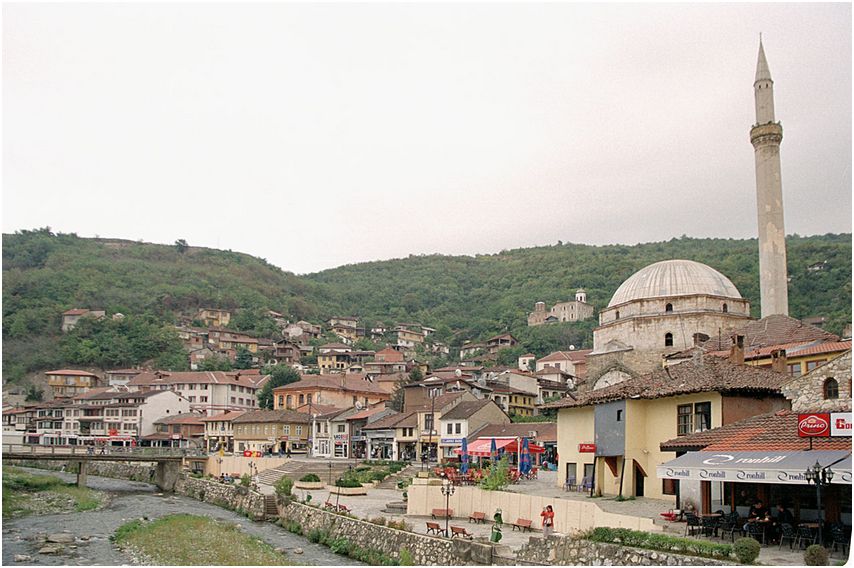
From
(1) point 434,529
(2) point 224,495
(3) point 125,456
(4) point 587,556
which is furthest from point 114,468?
(4) point 587,556

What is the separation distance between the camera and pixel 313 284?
522ft

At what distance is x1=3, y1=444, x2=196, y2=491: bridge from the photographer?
47.9 metres

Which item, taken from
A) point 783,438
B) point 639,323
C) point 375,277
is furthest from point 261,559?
point 375,277

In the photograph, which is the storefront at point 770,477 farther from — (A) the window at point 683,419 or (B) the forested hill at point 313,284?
(B) the forested hill at point 313,284

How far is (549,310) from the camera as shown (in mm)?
118875

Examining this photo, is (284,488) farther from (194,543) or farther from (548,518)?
(548,518)

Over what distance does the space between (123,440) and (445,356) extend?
55.8 metres

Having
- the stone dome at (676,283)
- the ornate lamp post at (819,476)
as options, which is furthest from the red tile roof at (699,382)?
the stone dome at (676,283)

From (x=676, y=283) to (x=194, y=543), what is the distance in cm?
2929

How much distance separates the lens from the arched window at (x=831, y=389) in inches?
675

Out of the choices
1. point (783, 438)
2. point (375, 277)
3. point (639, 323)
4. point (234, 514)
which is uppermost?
point (375, 277)

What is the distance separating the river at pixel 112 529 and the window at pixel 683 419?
9.58 m

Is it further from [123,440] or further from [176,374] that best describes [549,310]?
[123,440]

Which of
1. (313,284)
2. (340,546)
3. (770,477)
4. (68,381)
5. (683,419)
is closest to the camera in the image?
(770,477)
